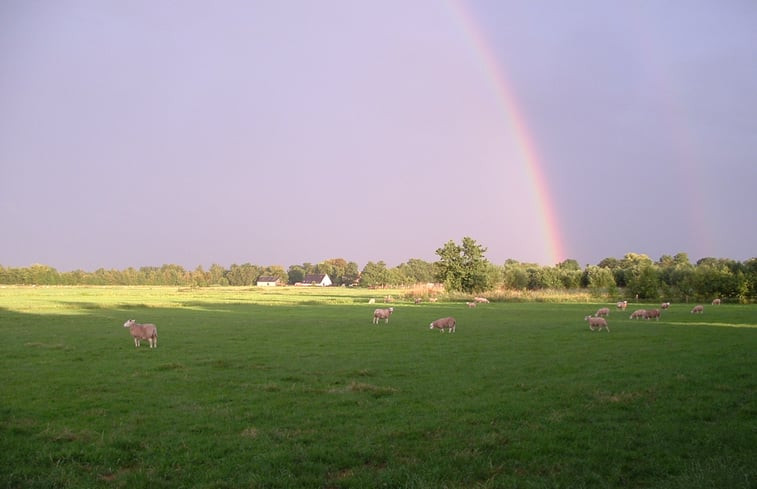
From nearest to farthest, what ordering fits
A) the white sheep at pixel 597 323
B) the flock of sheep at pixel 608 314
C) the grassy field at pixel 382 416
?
the grassy field at pixel 382 416 → the white sheep at pixel 597 323 → the flock of sheep at pixel 608 314

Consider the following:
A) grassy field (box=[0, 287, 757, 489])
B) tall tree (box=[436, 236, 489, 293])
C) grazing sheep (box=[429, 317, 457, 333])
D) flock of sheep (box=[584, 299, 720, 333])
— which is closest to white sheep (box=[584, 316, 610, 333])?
flock of sheep (box=[584, 299, 720, 333])

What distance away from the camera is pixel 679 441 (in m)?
8.82

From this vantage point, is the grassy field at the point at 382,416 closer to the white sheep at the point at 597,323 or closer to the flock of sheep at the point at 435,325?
the flock of sheep at the point at 435,325

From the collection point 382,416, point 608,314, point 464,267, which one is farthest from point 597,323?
point 464,267

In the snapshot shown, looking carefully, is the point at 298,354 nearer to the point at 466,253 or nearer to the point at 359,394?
the point at 359,394

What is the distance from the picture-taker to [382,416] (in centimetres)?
1077

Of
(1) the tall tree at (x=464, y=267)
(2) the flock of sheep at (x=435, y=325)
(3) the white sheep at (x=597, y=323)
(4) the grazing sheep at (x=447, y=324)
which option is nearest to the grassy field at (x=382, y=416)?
(2) the flock of sheep at (x=435, y=325)

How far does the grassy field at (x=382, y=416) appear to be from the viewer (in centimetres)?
754

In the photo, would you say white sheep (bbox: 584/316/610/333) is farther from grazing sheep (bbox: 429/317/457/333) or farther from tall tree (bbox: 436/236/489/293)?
tall tree (bbox: 436/236/489/293)

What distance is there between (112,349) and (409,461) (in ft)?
60.9

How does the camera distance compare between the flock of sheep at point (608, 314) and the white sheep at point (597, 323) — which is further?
the flock of sheep at point (608, 314)

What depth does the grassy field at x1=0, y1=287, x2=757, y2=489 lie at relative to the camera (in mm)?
7535

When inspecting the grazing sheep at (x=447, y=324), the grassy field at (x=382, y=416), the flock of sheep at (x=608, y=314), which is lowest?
the grassy field at (x=382, y=416)

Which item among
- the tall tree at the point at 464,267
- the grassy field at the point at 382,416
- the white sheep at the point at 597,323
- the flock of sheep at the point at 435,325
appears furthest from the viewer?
the tall tree at the point at 464,267
